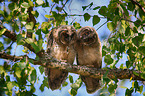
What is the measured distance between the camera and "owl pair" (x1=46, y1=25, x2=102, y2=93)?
3238 mm

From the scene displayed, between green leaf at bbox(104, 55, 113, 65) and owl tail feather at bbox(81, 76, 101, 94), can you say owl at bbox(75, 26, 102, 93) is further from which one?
green leaf at bbox(104, 55, 113, 65)

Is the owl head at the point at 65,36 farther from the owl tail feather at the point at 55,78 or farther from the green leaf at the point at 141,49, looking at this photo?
the green leaf at the point at 141,49

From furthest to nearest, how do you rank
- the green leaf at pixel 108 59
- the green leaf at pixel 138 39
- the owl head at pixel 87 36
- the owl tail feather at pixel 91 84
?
the owl tail feather at pixel 91 84 < the owl head at pixel 87 36 < the green leaf at pixel 108 59 < the green leaf at pixel 138 39

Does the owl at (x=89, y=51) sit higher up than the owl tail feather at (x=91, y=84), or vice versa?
the owl at (x=89, y=51)

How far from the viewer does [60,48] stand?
331 cm

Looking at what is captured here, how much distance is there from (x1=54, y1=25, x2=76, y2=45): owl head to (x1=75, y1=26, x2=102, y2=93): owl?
140mm

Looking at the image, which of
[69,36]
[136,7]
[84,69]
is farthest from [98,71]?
[136,7]

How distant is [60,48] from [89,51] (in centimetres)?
53

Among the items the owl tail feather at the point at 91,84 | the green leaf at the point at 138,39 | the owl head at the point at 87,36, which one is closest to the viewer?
the green leaf at the point at 138,39

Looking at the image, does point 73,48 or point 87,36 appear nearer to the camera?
point 87,36

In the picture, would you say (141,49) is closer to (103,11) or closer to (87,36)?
(103,11)

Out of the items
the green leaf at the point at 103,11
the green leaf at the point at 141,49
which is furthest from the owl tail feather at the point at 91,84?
the green leaf at the point at 103,11

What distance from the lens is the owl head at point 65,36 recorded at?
10.6ft

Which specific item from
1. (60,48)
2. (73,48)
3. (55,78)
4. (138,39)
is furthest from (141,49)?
(55,78)
